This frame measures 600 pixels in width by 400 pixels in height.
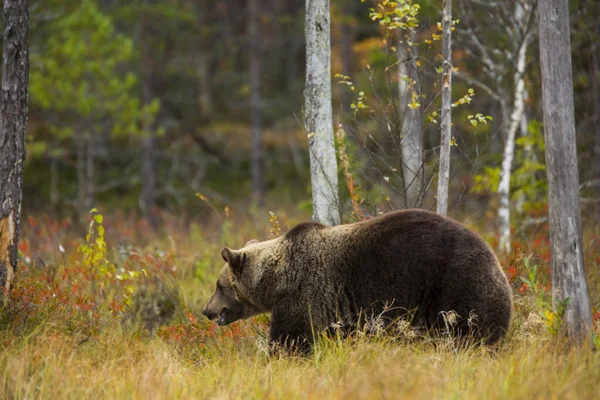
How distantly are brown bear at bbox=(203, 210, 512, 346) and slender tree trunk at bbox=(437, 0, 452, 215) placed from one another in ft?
4.00

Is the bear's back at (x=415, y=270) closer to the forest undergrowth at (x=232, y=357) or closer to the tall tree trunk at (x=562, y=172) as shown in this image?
the forest undergrowth at (x=232, y=357)

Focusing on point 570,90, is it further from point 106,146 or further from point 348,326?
point 106,146

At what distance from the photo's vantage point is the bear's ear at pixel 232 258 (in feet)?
22.5

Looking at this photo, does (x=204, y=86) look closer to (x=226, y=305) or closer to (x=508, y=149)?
(x=508, y=149)

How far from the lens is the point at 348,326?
653cm

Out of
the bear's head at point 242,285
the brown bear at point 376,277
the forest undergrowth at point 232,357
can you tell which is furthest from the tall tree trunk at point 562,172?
the bear's head at point 242,285

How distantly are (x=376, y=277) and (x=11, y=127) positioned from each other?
3633 mm

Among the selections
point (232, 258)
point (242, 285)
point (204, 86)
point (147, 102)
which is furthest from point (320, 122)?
point (204, 86)

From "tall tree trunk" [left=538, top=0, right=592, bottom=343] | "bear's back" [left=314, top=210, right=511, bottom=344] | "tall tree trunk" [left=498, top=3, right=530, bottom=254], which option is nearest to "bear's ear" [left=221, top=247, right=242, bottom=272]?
"bear's back" [left=314, top=210, right=511, bottom=344]

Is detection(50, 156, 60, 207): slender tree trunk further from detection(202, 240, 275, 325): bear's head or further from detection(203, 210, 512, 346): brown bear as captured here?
detection(203, 210, 512, 346): brown bear

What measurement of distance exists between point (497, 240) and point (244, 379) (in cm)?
659

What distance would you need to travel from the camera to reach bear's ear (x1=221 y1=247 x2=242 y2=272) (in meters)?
6.86

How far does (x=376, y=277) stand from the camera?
20.4 ft

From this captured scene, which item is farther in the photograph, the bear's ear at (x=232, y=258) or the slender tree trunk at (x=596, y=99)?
the slender tree trunk at (x=596, y=99)
